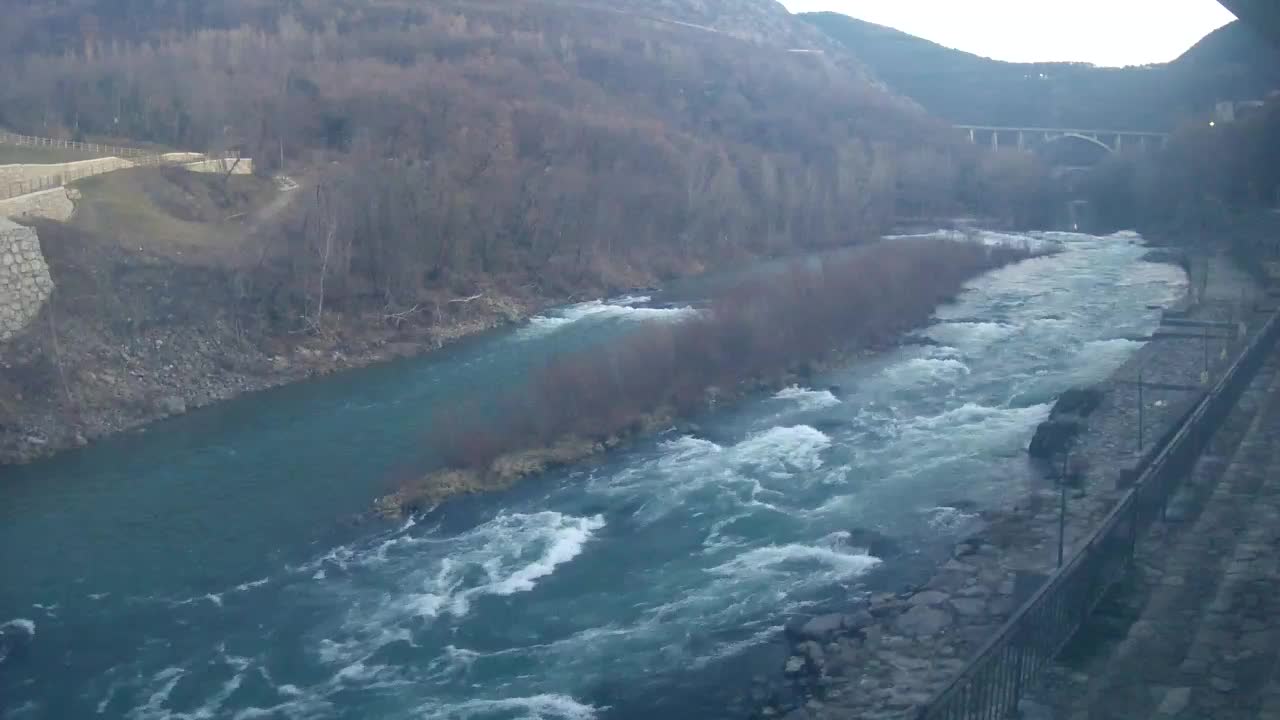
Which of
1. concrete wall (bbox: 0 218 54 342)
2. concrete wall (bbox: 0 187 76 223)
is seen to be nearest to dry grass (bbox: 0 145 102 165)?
concrete wall (bbox: 0 187 76 223)

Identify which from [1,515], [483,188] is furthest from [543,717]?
[483,188]

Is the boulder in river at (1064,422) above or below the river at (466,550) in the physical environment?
above

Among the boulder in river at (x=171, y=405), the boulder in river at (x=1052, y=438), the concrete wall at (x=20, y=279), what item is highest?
the concrete wall at (x=20, y=279)

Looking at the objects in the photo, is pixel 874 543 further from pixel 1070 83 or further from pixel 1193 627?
pixel 1070 83

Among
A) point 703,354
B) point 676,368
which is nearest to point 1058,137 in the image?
point 703,354

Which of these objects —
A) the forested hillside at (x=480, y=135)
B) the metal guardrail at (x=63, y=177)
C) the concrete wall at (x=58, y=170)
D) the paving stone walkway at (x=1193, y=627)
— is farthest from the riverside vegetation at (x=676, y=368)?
the concrete wall at (x=58, y=170)

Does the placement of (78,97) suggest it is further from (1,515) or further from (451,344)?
(1,515)

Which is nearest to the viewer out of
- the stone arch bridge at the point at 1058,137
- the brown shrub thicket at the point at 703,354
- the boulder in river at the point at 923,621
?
the boulder in river at the point at 923,621

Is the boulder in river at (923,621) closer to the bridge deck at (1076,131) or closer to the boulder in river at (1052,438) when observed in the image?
the boulder in river at (1052,438)
